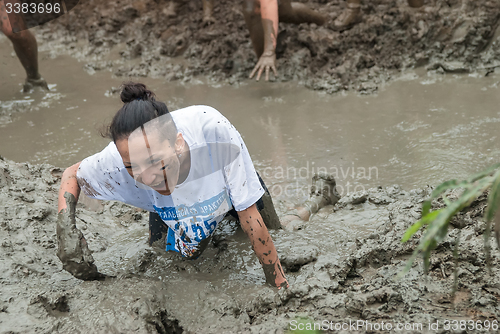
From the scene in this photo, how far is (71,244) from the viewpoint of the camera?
153 cm

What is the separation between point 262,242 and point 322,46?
2.97 m

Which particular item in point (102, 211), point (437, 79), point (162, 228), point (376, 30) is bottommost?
point (102, 211)

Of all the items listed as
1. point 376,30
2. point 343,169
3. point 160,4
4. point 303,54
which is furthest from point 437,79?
point 160,4

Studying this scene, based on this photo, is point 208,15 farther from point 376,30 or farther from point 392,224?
point 392,224

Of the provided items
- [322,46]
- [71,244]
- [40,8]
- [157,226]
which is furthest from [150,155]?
[40,8]

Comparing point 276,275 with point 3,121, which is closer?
point 276,275

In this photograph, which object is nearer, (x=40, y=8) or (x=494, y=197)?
(x=494, y=197)

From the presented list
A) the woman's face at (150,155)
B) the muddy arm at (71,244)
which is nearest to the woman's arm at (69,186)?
the muddy arm at (71,244)

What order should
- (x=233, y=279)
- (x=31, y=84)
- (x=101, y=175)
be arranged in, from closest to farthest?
(x=101, y=175)
(x=233, y=279)
(x=31, y=84)

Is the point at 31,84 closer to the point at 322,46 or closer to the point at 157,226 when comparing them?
the point at 322,46

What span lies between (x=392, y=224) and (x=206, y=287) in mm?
863

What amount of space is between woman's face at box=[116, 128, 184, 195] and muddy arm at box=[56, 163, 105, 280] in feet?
1.03

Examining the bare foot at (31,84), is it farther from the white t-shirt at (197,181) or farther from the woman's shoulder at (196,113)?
the woman's shoulder at (196,113)

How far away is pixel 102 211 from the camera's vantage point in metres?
2.45
